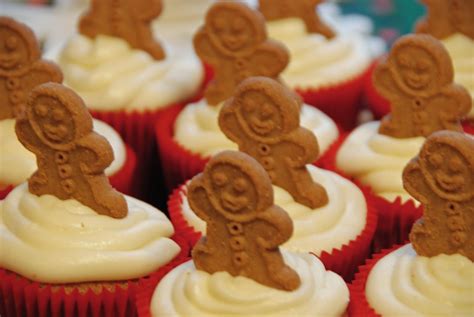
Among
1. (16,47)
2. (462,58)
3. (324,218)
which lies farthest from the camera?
(462,58)

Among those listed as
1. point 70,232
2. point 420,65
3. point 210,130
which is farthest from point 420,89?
point 70,232

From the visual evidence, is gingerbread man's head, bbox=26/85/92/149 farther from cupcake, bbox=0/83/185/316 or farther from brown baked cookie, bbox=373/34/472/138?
brown baked cookie, bbox=373/34/472/138

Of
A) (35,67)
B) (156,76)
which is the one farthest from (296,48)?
(35,67)

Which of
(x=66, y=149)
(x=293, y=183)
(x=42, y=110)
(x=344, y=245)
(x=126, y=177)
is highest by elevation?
(x=42, y=110)

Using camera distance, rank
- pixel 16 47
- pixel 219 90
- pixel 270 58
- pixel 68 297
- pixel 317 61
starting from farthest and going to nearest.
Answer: pixel 317 61, pixel 219 90, pixel 270 58, pixel 16 47, pixel 68 297

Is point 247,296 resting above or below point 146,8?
below

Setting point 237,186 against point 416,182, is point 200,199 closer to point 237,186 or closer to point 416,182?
point 237,186

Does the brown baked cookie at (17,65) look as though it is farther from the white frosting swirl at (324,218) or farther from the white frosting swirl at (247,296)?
the white frosting swirl at (247,296)
